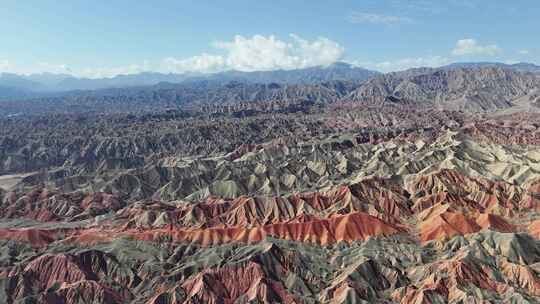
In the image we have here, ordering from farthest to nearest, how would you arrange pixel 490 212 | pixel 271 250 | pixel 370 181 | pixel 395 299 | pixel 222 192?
1. pixel 222 192
2. pixel 370 181
3. pixel 490 212
4. pixel 271 250
5. pixel 395 299

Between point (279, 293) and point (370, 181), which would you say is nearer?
point (279, 293)

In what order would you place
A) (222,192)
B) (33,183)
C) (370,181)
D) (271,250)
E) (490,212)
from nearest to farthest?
1. (271,250)
2. (490,212)
3. (370,181)
4. (222,192)
5. (33,183)

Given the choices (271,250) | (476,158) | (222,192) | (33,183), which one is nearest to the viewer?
(271,250)

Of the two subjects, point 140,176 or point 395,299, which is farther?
point 140,176

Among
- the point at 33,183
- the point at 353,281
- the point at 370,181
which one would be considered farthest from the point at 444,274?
the point at 33,183

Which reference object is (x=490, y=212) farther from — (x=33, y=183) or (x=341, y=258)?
(x=33, y=183)

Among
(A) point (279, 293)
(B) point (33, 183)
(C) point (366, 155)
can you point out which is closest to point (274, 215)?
(A) point (279, 293)

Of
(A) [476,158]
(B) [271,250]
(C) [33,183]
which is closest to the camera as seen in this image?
(B) [271,250]

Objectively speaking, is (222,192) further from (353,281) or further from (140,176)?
(353,281)

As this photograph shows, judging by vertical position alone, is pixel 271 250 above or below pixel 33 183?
above
